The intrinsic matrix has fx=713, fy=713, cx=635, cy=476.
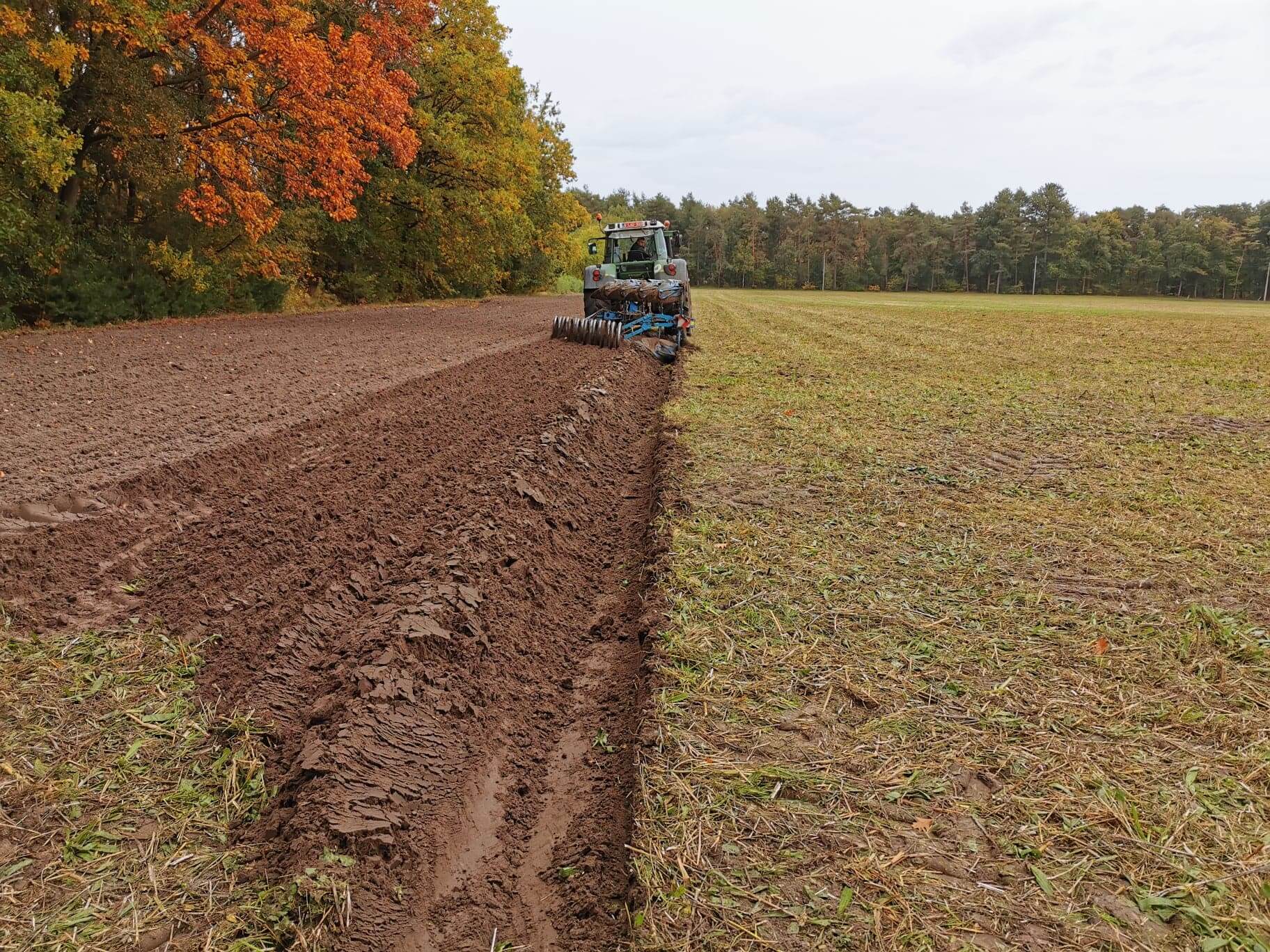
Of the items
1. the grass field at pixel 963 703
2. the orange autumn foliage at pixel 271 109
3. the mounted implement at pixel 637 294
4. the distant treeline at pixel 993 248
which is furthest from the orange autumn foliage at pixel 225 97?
the distant treeline at pixel 993 248

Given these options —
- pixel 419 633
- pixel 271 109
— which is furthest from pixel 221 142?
pixel 419 633

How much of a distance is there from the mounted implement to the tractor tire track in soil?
7.68 meters

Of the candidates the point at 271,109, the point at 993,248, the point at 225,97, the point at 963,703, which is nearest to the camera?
the point at 963,703

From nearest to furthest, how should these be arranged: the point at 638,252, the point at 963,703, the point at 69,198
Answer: the point at 963,703
the point at 69,198
the point at 638,252

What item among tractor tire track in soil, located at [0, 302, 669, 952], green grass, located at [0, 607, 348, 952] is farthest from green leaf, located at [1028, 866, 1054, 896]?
green grass, located at [0, 607, 348, 952]

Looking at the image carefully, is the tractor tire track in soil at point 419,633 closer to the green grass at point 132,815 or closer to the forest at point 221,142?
the green grass at point 132,815

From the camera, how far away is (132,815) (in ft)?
8.56

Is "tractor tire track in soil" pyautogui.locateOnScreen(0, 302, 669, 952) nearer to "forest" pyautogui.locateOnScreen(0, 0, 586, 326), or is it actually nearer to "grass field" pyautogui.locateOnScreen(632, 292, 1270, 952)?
"grass field" pyautogui.locateOnScreen(632, 292, 1270, 952)

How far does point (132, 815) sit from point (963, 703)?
130 inches

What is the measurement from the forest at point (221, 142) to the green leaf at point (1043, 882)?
1613 centimetres

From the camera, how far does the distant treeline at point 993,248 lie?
233ft

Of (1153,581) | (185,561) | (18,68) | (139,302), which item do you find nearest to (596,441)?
(185,561)

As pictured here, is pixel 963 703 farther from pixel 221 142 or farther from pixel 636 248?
pixel 221 142

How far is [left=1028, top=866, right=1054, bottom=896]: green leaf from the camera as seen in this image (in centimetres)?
218
